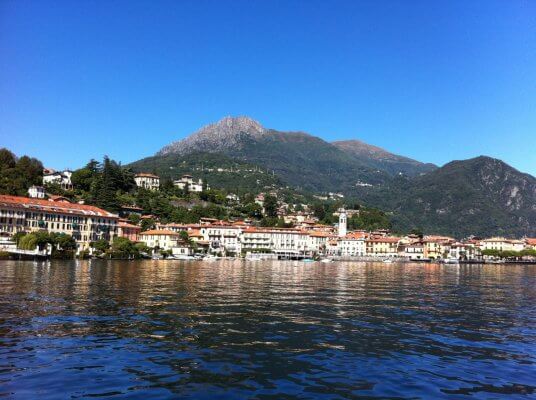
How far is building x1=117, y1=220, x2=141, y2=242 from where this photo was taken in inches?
4919

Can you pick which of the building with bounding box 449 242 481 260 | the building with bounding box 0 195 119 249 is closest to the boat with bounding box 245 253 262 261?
the building with bounding box 0 195 119 249

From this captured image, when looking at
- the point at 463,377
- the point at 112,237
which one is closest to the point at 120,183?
the point at 112,237

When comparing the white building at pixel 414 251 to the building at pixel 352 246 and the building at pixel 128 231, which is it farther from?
the building at pixel 128 231

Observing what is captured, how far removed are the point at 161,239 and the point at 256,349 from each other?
11843 cm

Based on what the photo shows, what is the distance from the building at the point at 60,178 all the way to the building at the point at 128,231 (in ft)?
130

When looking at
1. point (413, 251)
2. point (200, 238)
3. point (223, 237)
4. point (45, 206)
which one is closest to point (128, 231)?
point (45, 206)

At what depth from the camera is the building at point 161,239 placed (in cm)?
13038

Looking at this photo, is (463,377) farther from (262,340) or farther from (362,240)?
(362,240)

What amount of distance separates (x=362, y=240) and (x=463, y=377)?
163237 millimetres

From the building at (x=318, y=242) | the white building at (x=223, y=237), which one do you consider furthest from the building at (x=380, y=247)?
the white building at (x=223, y=237)

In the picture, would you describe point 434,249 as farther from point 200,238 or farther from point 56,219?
point 56,219

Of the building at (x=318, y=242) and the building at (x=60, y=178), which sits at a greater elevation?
the building at (x=60, y=178)

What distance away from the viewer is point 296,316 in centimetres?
2442

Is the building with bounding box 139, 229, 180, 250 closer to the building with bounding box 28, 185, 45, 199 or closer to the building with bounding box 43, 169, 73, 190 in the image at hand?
the building with bounding box 28, 185, 45, 199
